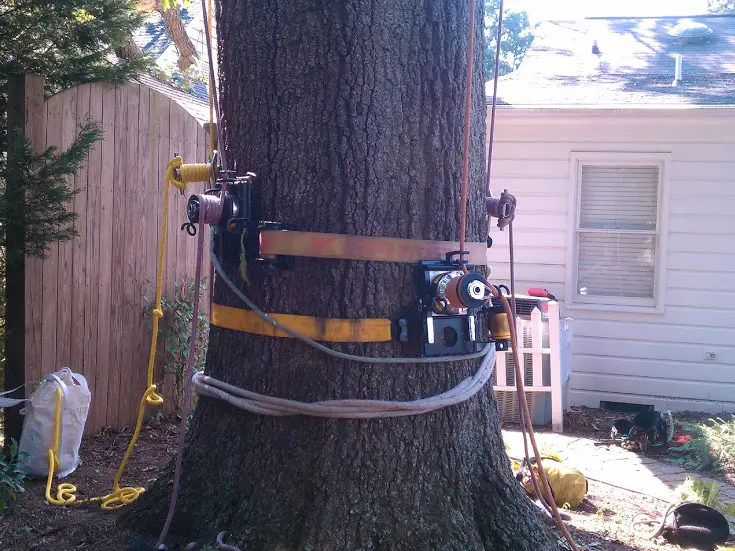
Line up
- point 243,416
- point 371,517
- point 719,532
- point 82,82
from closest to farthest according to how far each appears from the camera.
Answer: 1. point 371,517
2. point 243,416
3. point 719,532
4. point 82,82

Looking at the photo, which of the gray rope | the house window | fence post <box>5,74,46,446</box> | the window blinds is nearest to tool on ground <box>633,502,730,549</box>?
the gray rope

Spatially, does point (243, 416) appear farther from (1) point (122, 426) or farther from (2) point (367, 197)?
(1) point (122, 426)

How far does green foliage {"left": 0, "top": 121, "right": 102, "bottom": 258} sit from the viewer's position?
4254 millimetres

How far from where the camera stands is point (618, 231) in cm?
816

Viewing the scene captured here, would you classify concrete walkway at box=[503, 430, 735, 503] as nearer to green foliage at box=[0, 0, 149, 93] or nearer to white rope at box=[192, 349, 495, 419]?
white rope at box=[192, 349, 495, 419]

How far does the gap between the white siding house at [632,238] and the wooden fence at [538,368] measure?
3.47 feet

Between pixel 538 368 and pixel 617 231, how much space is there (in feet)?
6.42

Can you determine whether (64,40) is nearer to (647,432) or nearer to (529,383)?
(529,383)

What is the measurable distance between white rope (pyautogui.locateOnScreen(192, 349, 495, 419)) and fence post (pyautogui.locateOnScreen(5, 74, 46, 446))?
77.2 inches

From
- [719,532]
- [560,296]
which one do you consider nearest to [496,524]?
[719,532]

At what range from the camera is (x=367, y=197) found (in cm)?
274

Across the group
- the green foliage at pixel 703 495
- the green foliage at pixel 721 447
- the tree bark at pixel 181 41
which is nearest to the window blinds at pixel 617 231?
the green foliage at pixel 721 447

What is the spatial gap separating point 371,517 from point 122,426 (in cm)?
310

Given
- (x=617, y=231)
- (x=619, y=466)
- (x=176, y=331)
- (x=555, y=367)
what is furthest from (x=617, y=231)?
(x=176, y=331)
